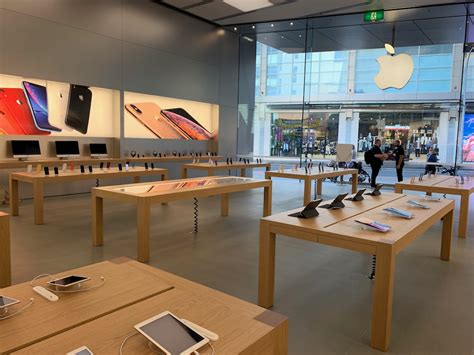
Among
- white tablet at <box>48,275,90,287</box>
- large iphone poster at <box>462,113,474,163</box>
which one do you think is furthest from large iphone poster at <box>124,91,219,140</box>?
white tablet at <box>48,275,90,287</box>

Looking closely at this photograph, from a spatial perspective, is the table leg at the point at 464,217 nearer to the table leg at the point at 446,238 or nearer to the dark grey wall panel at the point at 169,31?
the table leg at the point at 446,238

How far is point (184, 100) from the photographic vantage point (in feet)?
33.3

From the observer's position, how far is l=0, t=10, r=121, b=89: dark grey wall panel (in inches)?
250

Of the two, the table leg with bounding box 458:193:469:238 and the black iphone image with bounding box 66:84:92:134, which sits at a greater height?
the black iphone image with bounding box 66:84:92:134

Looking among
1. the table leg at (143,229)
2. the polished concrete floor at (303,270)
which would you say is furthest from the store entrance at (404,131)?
the table leg at (143,229)

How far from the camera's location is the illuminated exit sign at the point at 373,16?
875 centimetres

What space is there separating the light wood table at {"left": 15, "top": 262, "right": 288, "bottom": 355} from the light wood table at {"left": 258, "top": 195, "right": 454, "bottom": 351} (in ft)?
3.76

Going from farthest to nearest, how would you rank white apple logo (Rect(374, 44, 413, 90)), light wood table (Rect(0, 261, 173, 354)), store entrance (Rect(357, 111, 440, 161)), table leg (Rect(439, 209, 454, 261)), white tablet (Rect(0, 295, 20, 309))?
store entrance (Rect(357, 111, 440, 161)), white apple logo (Rect(374, 44, 413, 90)), table leg (Rect(439, 209, 454, 261)), white tablet (Rect(0, 295, 20, 309)), light wood table (Rect(0, 261, 173, 354))

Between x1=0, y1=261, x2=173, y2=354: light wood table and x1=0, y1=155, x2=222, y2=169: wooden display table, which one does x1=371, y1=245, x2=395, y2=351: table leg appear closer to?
x1=0, y1=261, x2=173, y2=354: light wood table

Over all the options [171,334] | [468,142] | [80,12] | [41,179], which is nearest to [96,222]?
[41,179]

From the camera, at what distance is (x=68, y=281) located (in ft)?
5.02

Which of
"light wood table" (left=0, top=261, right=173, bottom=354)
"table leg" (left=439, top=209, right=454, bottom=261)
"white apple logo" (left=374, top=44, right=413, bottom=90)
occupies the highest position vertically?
"white apple logo" (left=374, top=44, right=413, bottom=90)

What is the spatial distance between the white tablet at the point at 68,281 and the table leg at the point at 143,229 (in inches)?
85.7

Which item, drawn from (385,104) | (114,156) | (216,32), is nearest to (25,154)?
(114,156)
